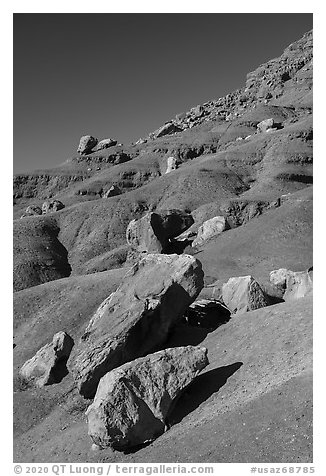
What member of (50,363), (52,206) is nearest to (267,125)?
(52,206)

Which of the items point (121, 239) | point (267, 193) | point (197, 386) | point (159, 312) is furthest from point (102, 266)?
point (197, 386)

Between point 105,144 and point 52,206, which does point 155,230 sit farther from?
point 105,144

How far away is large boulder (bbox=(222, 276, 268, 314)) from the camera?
3616cm

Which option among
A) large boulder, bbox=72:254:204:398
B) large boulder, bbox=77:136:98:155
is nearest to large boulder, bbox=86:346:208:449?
large boulder, bbox=72:254:204:398

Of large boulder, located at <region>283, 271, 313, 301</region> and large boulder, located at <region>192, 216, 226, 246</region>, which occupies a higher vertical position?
large boulder, located at <region>192, 216, 226, 246</region>

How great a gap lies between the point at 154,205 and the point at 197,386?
83.9 metres

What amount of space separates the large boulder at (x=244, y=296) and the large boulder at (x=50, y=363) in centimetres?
1541

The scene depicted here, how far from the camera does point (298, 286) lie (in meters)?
40.2

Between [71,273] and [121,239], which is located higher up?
[121,239]

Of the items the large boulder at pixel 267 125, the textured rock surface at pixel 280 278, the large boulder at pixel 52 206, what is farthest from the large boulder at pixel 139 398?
the large boulder at pixel 267 125

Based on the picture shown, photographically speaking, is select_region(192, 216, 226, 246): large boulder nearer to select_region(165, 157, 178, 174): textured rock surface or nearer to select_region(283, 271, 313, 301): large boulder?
select_region(283, 271, 313, 301): large boulder

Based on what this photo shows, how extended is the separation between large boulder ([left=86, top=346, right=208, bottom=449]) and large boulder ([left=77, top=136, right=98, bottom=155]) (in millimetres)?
157352
